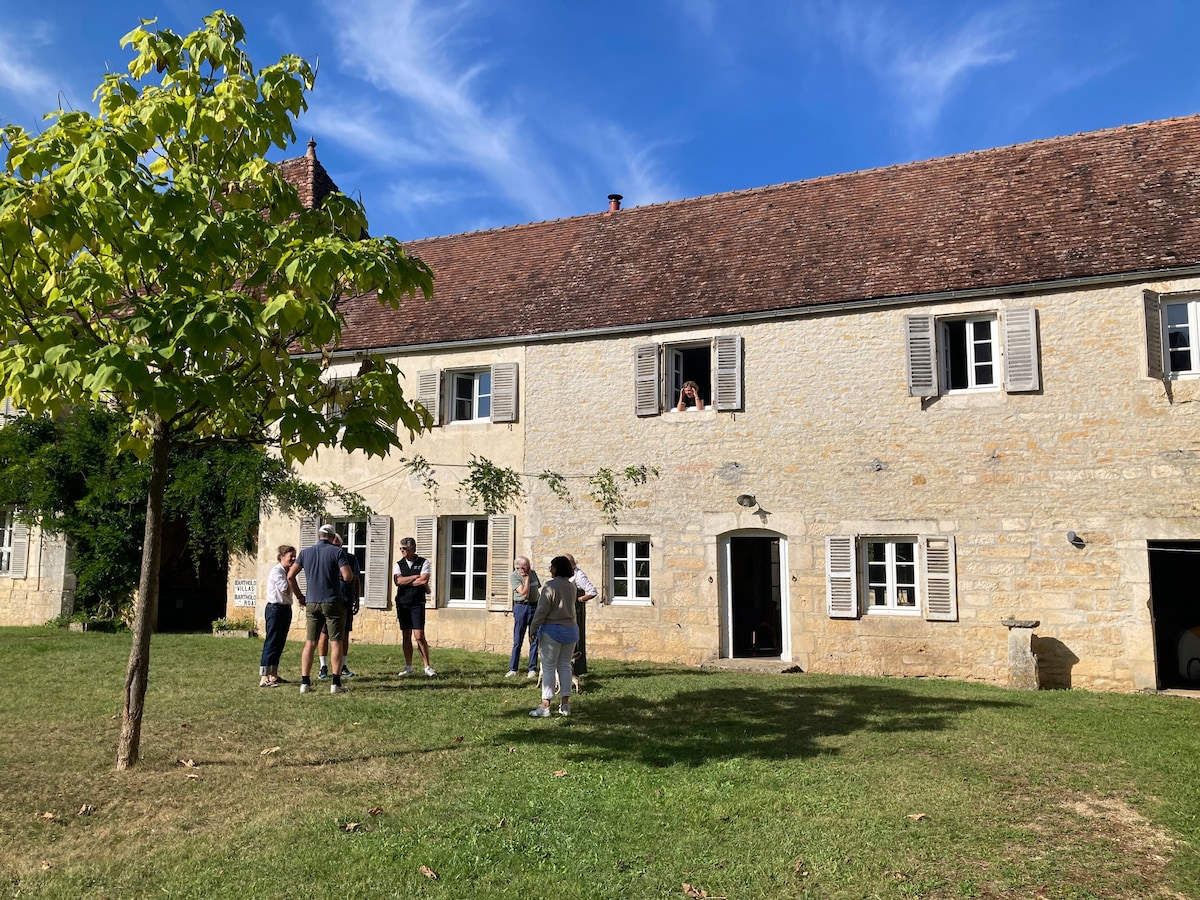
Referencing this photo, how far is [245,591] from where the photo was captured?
15.7m

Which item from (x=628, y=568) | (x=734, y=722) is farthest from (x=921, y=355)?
(x=734, y=722)

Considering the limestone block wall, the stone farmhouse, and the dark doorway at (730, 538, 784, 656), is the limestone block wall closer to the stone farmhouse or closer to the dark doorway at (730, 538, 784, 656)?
the stone farmhouse

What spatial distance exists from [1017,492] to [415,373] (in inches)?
359

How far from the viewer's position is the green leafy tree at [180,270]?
5027 mm

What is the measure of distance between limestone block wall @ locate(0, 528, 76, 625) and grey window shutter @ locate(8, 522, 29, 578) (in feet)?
0.26

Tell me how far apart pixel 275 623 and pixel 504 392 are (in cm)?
589

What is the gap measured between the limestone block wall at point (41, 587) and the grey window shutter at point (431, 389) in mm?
7140

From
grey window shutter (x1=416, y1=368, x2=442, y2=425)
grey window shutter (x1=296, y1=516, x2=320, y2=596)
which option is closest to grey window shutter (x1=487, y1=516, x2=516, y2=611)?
grey window shutter (x1=416, y1=368, x2=442, y2=425)

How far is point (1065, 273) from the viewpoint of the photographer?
1144 centimetres

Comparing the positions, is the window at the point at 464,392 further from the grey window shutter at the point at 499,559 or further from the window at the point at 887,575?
the window at the point at 887,575

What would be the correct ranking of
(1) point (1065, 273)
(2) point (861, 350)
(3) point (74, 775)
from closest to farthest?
1. (3) point (74, 775)
2. (1) point (1065, 273)
3. (2) point (861, 350)

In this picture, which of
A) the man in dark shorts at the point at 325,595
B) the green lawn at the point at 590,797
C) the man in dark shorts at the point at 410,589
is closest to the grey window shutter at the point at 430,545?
the man in dark shorts at the point at 410,589

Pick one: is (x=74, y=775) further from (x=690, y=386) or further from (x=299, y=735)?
(x=690, y=386)

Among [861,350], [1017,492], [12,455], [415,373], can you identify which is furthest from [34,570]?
[1017,492]
